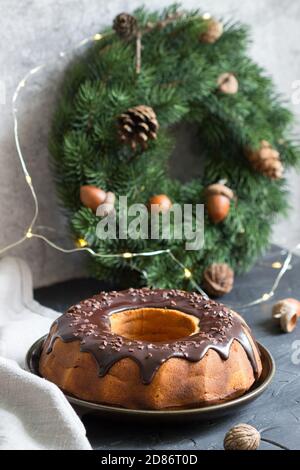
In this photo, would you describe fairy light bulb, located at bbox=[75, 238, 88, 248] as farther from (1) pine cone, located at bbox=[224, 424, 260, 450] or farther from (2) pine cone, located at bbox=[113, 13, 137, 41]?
(1) pine cone, located at bbox=[224, 424, 260, 450]

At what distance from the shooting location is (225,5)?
1.68 meters

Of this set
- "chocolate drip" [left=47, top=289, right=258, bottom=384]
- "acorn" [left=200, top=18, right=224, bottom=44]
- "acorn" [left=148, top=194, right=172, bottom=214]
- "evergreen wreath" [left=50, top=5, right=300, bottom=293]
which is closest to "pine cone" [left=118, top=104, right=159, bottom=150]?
"evergreen wreath" [left=50, top=5, right=300, bottom=293]

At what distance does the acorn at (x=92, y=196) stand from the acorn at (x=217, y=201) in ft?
0.73

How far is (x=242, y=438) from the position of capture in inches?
36.0

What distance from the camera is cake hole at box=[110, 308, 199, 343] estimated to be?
3.65 ft

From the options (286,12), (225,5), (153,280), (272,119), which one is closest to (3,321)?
(153,280)

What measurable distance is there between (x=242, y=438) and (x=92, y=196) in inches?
23.1

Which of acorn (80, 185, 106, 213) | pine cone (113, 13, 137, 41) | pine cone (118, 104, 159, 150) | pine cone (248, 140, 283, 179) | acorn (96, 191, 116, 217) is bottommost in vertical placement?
acorn (96, 191, 116, 217)

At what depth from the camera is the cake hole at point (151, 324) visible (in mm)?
1113

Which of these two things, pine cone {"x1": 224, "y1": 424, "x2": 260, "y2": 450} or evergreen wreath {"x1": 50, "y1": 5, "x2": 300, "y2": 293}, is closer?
pine cone {"x1": 224, "y1": 424, "x2": 260, "y2": 450}

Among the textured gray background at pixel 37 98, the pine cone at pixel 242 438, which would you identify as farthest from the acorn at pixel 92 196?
the pine cone at pixel 242 438

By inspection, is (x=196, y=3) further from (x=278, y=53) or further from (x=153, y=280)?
(x=153, y=280)

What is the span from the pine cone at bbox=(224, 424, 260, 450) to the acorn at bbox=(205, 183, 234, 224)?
1.99 feet

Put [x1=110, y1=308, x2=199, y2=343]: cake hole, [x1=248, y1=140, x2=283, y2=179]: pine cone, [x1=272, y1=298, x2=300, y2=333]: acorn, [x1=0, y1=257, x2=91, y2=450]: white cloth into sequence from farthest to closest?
[x1=248, y1=140, x2=283, y2=179]: pine cone → [x1=272, y1=298, x2=300, y2=333]: acorn → [x1=110, y1=308, x2=199, y2=343]: cake hole → [x1=0, y1=257, x2=91, y2=450]: white cloth
